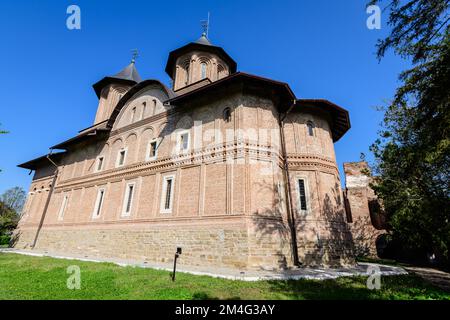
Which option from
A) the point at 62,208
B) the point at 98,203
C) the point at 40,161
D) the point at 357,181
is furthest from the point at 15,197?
the point at 357,181

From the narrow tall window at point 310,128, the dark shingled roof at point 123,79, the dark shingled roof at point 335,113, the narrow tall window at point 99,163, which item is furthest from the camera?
the dark shingled roof at point 123,79

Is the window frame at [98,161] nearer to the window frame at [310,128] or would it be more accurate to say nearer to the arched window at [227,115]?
the arched window at [227,115]

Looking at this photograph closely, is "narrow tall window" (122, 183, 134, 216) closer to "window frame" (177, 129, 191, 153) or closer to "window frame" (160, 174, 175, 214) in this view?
"window frame" (160, 174, 175, 214)

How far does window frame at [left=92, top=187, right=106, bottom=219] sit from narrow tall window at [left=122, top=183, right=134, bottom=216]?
6.96 feet

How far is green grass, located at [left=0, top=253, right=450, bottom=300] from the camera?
5609 millimetres

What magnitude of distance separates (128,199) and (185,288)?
899 cm

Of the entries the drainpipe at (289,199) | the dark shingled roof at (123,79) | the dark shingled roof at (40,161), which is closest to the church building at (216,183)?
the drainpipe at (289,199)

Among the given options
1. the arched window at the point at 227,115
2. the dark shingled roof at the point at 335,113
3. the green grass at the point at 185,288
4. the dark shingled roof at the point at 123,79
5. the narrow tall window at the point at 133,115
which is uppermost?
the dark shingled roof at the point at 123,79

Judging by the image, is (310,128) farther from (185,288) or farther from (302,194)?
(185,288)

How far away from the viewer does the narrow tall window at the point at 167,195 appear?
11704 millimetres

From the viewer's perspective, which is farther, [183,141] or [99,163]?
[99,163]

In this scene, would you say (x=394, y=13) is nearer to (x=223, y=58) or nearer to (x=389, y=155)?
(x=389, y=155)

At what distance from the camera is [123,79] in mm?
23141

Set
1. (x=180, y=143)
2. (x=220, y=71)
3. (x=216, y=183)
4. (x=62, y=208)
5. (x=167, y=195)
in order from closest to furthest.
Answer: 1. (x=216, y=183)
2. (x=167, y=195)
3. (x=180, y=143)
4. (x=62, y=208)
5. (x=220, y=71)
